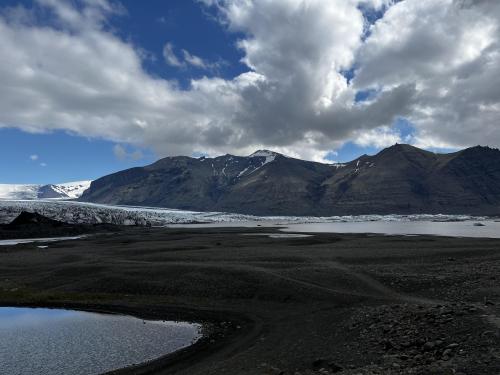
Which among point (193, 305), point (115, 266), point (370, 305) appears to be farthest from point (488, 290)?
point (115, 266)

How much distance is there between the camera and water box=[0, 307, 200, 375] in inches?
898

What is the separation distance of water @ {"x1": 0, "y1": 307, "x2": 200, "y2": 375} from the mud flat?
185 cm

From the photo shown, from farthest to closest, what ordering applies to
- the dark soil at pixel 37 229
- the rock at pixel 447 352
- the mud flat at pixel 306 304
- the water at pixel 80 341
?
1. the dark soil at pixel 37 229
2. the water at pixel 80 341
3. the mud flat at pixel 306 304
4. the rock at pixel 447 352

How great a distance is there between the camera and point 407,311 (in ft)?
79.6

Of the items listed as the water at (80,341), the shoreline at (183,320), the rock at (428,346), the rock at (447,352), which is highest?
the rock at (447,352)

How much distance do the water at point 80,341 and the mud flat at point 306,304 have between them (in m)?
1.85

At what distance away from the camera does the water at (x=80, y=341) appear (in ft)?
74.8

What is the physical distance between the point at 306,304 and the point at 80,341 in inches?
655

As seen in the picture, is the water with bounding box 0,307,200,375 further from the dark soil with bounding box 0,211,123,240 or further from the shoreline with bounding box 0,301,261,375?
the dark soil with bounding box 0,211,123,240

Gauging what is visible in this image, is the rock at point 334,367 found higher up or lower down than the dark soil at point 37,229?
lower down

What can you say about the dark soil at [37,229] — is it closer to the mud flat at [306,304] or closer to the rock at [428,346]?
the mud flat at [306,304]

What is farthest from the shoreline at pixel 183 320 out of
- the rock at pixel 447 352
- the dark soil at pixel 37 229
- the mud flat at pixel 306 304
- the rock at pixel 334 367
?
the dark soil at pixel 37 229

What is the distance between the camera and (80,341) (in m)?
26.8

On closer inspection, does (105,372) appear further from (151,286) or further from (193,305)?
(151,286)
